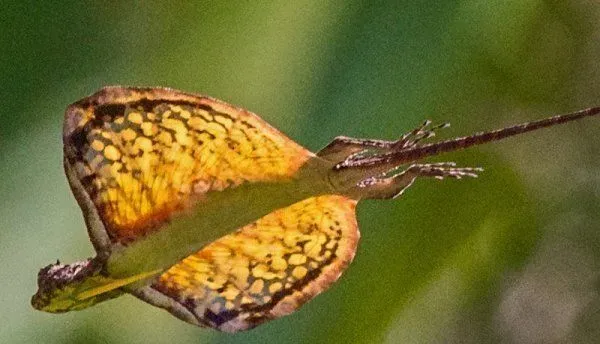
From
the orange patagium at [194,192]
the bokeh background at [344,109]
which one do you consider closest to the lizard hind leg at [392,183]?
the orange patagium at [194,192]

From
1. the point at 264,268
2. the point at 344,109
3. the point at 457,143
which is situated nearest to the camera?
the point at 457,143

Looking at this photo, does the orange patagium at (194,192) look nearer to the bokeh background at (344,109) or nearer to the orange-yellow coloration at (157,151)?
the orange-yellow coloration at (157,151)

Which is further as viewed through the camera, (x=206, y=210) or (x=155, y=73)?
(x=155, y=73)

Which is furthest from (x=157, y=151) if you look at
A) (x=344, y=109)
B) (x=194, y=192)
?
(x=344, y=109)

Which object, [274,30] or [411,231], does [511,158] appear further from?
[274,30]

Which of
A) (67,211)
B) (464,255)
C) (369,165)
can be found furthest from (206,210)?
(464,255)

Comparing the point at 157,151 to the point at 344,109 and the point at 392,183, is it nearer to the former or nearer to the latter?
the point at 392,183

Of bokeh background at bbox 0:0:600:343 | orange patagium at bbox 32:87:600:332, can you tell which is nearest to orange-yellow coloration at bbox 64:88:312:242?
orange patagium at bbox 32:87:600:332
